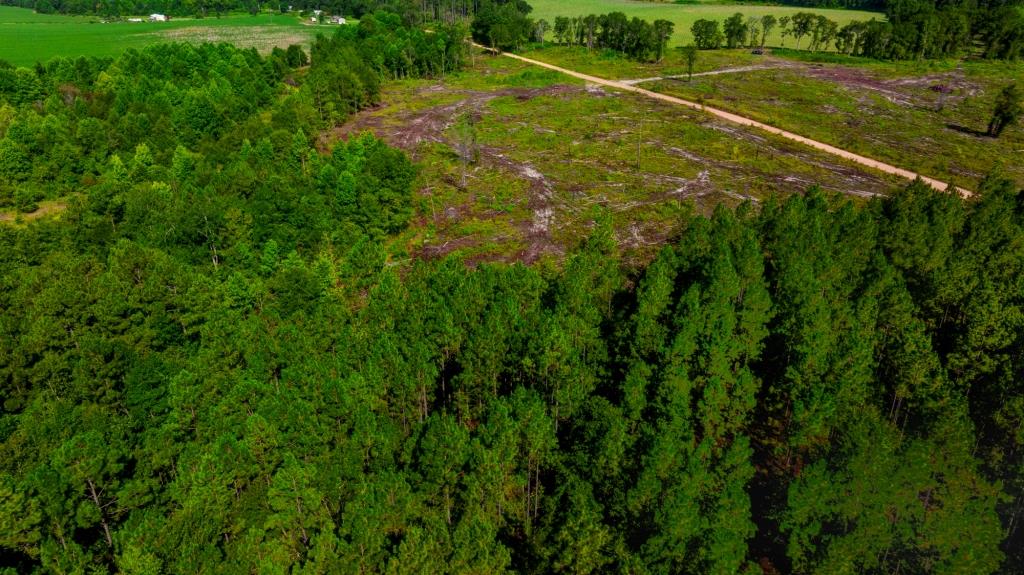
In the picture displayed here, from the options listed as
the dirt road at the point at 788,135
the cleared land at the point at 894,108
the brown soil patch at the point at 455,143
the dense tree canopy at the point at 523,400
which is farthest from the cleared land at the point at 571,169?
the dense tree canopy at the point at 523,400

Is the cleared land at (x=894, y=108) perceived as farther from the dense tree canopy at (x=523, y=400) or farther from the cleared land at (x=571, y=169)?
the dense tree canopy at (x=523, y=400)

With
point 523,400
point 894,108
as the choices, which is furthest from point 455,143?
point 894,108

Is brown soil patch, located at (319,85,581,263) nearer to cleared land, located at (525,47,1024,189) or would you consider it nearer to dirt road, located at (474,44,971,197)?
dirt road, located at (474,44,971,197)

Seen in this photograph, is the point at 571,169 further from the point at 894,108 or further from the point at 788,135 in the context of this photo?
the point at 894,108

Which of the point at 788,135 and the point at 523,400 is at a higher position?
the point at 788,135

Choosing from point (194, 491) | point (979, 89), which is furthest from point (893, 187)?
point (194, 491)

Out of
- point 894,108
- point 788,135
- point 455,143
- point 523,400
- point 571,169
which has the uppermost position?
point 894,108
